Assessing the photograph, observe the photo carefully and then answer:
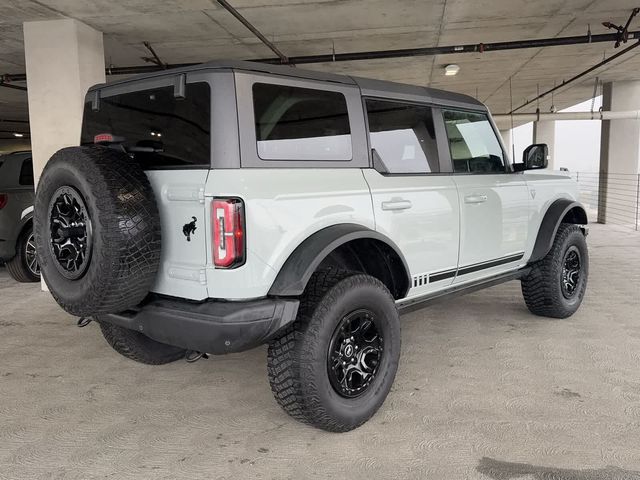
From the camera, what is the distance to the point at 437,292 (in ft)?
11.5

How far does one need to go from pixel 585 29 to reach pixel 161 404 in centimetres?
781

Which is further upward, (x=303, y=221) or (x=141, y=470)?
(x=303, y=221)

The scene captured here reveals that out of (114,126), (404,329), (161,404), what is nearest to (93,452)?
(161,404)

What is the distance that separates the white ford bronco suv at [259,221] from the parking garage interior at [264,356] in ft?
1.30

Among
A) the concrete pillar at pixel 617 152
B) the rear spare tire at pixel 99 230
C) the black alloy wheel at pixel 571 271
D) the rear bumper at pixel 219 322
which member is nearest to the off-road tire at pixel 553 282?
the black alloy wheel at pixel 571 271

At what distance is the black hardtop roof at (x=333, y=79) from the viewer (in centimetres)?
244

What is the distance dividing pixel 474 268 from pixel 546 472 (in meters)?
1.57

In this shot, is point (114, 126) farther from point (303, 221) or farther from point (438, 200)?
point (438, 200)

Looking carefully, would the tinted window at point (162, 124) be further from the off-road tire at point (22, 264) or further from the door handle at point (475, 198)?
the off-road tire at point (22, 264)

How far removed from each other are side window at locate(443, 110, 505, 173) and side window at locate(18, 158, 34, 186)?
18.1ft

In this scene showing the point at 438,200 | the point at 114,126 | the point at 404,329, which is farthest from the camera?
the point at 404,329

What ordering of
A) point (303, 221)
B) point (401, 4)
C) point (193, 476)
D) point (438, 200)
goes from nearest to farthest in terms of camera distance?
point (193, 476) < point (303, 221) < point (438, 200) < point (401, 4)

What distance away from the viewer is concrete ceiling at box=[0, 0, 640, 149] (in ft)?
20.8

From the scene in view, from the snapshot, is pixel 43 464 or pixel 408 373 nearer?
pixel 43 464
